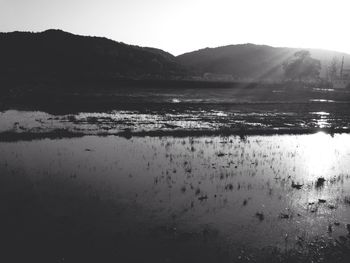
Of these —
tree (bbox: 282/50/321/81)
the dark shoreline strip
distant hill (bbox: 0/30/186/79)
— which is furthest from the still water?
distant hill (bbox: 0/30/186/79)

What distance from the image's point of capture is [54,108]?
37250 millimetres

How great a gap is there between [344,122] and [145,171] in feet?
82.2

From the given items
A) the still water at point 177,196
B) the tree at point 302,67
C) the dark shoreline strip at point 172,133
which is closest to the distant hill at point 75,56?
the tree at point 302,67

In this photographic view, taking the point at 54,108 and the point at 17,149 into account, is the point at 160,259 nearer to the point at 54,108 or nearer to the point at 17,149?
the point at 17,149

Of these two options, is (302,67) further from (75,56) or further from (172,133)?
(172,133)

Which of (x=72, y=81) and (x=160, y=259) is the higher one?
(x=72, y=81)

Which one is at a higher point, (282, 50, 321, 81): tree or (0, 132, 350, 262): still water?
(282, 50, 321, 81): tree

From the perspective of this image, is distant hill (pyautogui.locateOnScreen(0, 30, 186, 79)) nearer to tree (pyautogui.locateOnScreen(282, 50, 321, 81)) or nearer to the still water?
tree (pyautogui.locateOnScreen(282, 50, 321, 81))

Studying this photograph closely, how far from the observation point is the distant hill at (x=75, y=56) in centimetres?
12188

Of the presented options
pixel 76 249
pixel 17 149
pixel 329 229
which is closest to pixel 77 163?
pixel 17 149

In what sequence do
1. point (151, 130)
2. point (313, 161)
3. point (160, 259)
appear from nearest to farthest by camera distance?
point (160, 259) < point (313, 161) < point (151, 130)

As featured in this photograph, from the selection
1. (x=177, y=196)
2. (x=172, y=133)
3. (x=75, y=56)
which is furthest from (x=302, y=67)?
(x=177, y=196)

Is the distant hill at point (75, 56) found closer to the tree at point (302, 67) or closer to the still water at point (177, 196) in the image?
the tree at point (302, 67)

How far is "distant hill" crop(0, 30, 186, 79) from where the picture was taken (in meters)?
122
